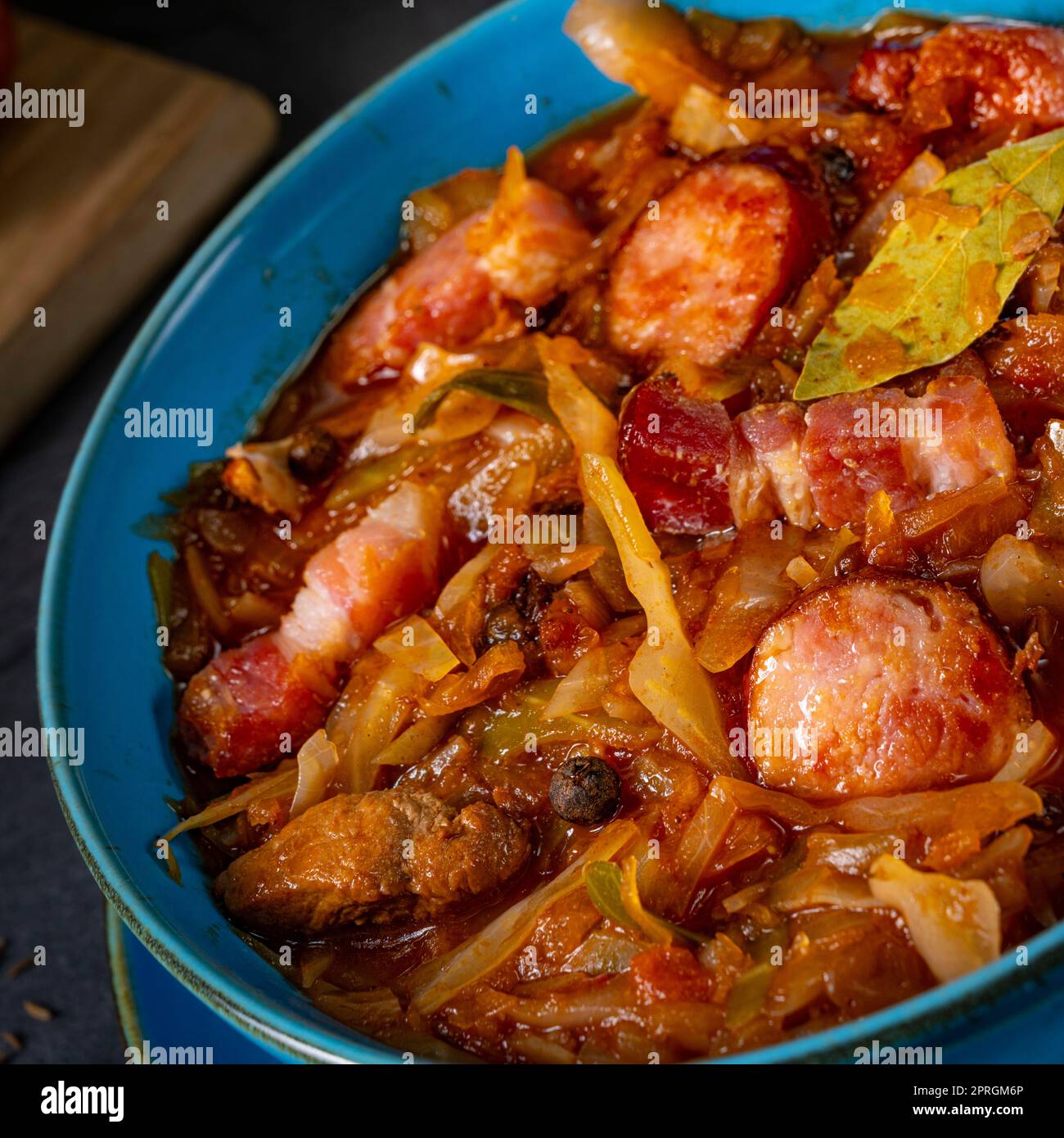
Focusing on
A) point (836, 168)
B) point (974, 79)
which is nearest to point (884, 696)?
point (836, 168)

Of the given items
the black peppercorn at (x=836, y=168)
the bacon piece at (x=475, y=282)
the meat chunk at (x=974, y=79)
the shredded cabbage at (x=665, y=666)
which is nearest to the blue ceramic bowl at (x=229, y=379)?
the bacon piece at (x=475, y=282)

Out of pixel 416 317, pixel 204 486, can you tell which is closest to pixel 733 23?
pixel 416 317

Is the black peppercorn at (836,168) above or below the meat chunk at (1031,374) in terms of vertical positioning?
above

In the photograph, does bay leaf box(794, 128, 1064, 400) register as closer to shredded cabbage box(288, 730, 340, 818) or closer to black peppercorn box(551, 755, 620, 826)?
black peppercorn box(551, 755, 620, 826)

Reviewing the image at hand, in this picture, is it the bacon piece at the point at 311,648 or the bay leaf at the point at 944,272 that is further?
the bacon piece at the point at 311,648

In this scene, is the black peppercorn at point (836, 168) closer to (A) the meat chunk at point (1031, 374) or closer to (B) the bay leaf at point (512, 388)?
(A) the meat chunk at point (1031, 374)

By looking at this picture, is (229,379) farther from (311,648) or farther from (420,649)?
(420,649)
